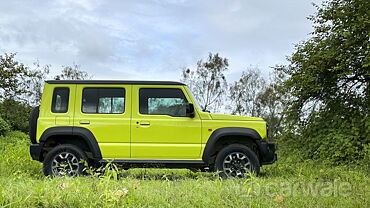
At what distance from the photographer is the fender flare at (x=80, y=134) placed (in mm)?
6762

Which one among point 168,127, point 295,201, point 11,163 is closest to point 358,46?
point 168,127

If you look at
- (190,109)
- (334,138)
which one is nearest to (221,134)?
(190,109)

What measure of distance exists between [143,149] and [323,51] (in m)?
7.87

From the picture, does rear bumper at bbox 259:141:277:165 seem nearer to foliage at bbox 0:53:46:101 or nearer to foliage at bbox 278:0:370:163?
foliage at bbox 278:0:370:163

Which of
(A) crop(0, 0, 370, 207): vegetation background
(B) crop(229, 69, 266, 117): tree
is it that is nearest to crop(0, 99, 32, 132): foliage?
(A) crop(0, 0, 370, 207): vegetation background

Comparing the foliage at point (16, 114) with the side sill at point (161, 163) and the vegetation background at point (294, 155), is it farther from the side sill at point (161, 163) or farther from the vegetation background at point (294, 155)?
the side sill at point (161, 163)

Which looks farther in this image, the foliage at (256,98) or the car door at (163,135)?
the foliage at (256,98)

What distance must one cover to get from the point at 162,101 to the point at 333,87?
24.0 feet

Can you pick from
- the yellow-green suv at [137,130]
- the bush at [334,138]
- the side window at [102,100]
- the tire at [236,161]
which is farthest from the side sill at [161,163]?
the bush at [334,138]

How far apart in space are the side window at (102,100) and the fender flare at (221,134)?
1.78 m

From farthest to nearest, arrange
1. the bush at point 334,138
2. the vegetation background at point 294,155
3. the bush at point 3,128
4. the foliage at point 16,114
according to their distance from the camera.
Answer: the foliage at point 16,114, the bush at point 3,128, the bush at point 334,138, the vegetation background at point 294,155

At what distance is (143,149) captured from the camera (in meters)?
6.78

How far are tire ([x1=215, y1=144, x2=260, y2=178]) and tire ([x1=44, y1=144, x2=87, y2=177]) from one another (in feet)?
8.11
